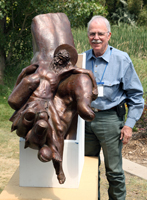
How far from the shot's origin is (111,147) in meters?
2.63

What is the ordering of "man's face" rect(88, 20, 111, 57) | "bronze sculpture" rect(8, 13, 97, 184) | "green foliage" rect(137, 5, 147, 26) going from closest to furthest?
"bronze sculpture" rect(8, 13, 97, 184)
"man's face" rect(88, 20, 111, 57)
"green foliage" rect(137, 5, 147, 26)

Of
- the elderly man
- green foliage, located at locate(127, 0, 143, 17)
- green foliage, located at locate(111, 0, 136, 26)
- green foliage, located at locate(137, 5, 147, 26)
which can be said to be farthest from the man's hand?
green foliage, located at locate(127, 0, 143, 17)

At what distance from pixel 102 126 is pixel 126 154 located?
2.12 metres

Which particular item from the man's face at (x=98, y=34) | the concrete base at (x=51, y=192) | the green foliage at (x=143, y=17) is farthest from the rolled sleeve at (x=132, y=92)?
the green foliage at (x=143, y=17)

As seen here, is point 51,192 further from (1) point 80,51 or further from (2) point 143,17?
(2) point 143,17

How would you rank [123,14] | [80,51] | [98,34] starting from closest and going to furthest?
[98,34], [80,51], [123,14]

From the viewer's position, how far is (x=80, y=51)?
25.5 feet

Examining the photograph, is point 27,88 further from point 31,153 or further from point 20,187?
point 20,187

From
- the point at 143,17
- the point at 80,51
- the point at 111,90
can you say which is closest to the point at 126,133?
the point at 111,90

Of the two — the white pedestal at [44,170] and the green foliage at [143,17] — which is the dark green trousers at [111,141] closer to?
the white pedestal at [44,170]

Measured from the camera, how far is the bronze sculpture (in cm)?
169

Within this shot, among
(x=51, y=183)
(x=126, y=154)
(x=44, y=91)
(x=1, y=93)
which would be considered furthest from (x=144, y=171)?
(x=1, y=93)

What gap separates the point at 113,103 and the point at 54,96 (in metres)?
0.80

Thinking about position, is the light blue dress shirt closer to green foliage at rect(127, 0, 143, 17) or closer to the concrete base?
the concrete base
